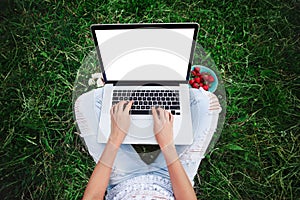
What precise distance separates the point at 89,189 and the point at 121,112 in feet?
1.26

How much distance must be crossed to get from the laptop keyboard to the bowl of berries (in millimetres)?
290

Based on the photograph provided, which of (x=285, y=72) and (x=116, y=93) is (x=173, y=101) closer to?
(x=116, y=93)

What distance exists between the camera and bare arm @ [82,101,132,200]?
3.89ft

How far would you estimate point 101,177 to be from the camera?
120 cm

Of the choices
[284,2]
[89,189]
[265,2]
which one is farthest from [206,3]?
[89,189]

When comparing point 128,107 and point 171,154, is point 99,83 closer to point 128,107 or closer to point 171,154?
point 128,107

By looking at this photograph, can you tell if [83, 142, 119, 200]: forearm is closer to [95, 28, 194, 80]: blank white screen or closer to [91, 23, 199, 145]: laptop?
[91, 23, 199, 145]: laptop

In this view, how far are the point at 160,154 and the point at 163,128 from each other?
160mm

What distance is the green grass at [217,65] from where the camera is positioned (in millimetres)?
1675

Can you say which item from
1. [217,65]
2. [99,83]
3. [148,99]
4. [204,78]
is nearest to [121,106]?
[148,99]

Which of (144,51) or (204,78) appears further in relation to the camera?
(204,78)

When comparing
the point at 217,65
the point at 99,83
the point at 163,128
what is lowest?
the point at 163,128

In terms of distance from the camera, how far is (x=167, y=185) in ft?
4.17

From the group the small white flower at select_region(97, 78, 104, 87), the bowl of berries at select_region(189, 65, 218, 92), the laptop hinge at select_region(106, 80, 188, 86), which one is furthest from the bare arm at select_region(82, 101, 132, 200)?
the bowl of berries at select_region(189, 65, 218, 92)
